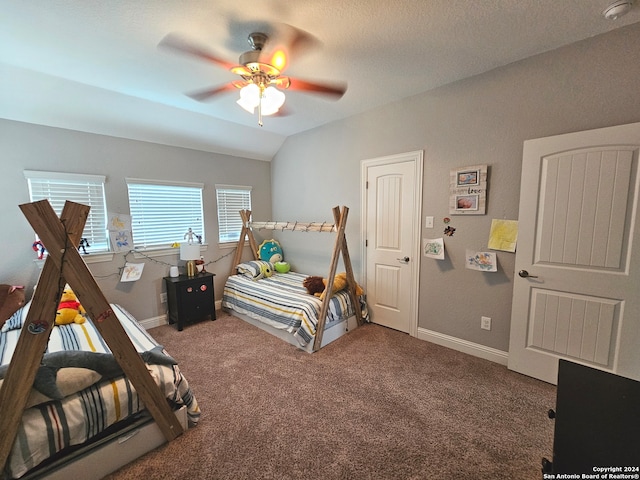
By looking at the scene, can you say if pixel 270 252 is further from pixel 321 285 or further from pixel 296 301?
pixel 296 301

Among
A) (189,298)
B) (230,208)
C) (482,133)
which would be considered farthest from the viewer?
(230,208)

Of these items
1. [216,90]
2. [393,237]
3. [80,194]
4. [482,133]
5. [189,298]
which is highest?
[216,90]

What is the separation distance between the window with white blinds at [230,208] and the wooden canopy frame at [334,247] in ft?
0.71

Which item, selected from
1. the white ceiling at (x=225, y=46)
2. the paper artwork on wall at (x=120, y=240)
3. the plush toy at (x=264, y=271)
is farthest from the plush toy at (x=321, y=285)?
the paper artwork on wall at (x=120, y=240)

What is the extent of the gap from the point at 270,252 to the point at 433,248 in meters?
2.57

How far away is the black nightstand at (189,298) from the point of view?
3.26 meters

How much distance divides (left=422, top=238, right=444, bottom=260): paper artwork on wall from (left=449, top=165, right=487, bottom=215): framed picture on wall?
328mm

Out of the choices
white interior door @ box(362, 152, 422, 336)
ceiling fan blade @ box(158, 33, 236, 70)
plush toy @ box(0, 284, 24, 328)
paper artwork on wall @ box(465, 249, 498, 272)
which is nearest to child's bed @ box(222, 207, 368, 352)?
white interior door @ box(362, 152, 422, 336)

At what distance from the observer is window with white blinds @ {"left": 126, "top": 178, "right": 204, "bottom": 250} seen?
3.26 meters

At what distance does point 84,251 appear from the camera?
114 inches

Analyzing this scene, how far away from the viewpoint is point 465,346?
2.69m

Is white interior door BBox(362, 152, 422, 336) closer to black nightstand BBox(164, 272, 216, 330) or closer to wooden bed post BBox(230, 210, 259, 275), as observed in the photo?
wooden bed post BBox(230, 210, 259, 275)

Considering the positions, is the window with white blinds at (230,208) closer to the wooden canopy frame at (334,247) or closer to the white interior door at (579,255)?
the wooden canopy frame at (334,247)

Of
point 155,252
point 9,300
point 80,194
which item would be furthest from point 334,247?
point 9,300
